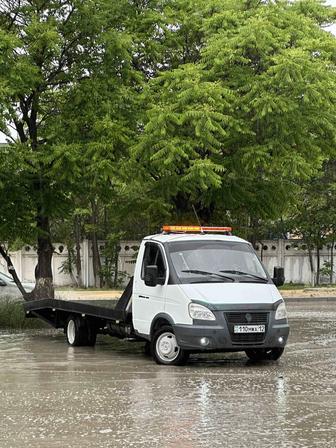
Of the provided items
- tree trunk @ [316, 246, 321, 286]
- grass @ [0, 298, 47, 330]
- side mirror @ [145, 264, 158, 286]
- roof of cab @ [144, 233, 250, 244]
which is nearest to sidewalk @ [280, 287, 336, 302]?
tree trunk @ [316, 246, 321, 286]

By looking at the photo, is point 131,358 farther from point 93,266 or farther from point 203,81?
point 93,266

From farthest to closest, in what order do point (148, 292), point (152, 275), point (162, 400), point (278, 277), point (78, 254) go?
point (78, 254) < point (278, 277) < point (148, 292) < point (152, 275) < point (162, 400)

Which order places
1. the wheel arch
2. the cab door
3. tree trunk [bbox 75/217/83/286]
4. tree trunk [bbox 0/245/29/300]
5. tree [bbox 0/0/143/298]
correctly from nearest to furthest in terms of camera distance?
1. the wheel arch
2. the cab door
3. tree [bbox 0/0/143/298]
4. tree trunk [bbox 0/245/29/300]
5. tree trunk [bbox 75/217/83/286]

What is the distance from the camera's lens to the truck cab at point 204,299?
41.3 feet

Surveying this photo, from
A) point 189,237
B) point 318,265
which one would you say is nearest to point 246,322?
point 189,237

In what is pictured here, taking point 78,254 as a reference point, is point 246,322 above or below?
below

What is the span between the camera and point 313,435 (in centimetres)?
807

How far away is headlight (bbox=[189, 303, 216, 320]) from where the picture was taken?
41.2 feet

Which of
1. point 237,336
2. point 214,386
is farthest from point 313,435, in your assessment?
point 237,336

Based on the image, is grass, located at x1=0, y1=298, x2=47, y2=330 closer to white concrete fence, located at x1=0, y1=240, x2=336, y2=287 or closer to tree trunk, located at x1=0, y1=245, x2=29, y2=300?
tree trunk, located at x1=0, y1=245, x2=29, y2=300

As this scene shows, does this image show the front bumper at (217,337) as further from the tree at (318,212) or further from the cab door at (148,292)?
the tree at (318,212)

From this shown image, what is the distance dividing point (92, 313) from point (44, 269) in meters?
5.68

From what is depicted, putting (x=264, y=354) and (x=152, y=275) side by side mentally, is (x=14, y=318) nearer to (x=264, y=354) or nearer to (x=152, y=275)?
(x=152, y=275)

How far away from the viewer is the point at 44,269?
20.5 meters
